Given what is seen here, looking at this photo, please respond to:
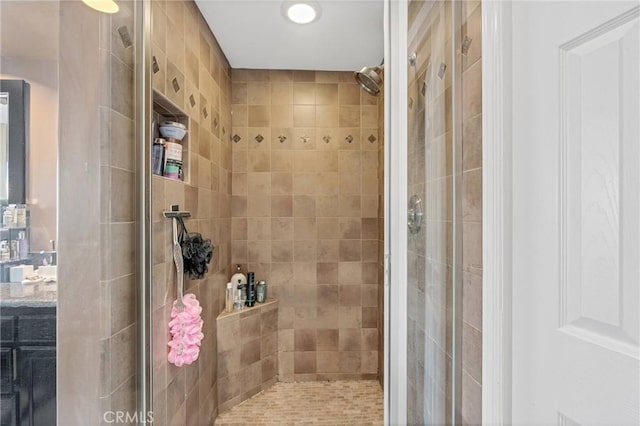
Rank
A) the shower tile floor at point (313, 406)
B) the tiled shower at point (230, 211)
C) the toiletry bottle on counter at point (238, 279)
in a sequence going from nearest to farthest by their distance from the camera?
the tiled shower at point (230, 211), the shower tile floor at point (313, 406), the toiletry bottle on counter at point (238, 279)

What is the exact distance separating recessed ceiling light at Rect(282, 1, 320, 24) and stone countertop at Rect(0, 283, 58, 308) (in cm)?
160

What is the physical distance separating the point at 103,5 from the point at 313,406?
2.29 m

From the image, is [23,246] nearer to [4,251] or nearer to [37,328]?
[4,251]

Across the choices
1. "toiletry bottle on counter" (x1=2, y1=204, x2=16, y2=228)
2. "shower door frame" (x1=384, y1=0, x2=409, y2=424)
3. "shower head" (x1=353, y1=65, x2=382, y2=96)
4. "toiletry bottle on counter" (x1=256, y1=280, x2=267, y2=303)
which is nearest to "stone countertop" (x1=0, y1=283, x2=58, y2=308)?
"toiletry bottle on counter" (x1=2, y1=204, x2=16, y2=228)

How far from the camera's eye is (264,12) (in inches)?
64.1

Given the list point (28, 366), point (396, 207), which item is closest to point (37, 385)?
point (28, 366)

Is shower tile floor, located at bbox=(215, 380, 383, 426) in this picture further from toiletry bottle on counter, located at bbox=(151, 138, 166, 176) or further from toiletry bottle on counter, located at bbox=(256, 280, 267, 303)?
toiletry bottle on counter, located at bbox=(151, 138, 166, 176)

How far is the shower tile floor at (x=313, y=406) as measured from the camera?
1851mm

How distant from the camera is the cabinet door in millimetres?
758

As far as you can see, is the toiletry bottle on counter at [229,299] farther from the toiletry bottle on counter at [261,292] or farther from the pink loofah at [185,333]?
the pink loofah at [185,333]
